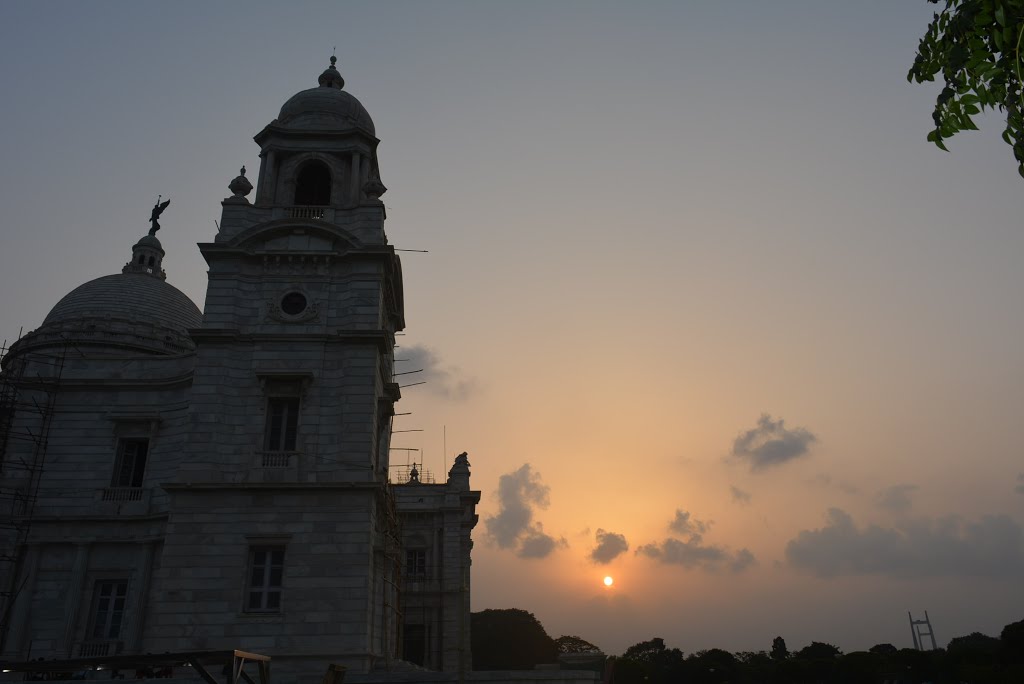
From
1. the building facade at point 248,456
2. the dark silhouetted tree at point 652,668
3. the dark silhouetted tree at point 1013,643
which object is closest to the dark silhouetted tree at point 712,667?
the dark silhouetted tree at point 652,668

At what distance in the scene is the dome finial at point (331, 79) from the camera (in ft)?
130

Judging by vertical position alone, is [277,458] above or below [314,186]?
below

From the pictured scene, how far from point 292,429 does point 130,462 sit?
8.38 m

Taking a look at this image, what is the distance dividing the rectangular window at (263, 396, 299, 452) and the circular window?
350 centimetres

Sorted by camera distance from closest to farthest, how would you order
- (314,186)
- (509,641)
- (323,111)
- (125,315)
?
(314,186) < (323,111) < (125,315) < (509,641)

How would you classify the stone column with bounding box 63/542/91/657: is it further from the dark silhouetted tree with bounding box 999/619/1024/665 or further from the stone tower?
the dark silhouetted tree with bounding box 999/619/1024/665

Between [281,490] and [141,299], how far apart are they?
25.8 meters

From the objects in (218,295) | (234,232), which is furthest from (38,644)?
(234,232)

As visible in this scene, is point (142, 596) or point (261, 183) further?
point (261, 183)

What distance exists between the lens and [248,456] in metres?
29.5

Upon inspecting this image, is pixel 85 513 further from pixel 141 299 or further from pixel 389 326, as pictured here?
pixel 141 299

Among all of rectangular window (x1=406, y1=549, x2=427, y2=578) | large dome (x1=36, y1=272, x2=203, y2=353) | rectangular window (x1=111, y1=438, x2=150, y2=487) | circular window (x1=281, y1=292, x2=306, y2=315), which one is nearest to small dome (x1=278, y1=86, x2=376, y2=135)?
circular window (x1=281, y1=292, x2=306, y2=315)

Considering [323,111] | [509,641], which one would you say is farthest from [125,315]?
[509,641]

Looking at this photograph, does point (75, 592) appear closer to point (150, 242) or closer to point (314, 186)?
point (314, 186)
